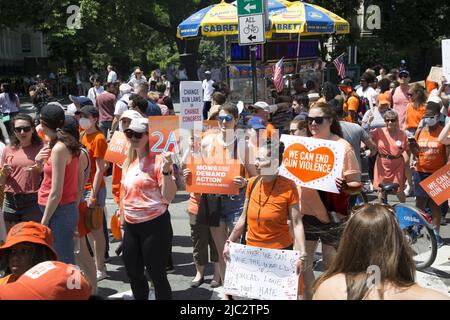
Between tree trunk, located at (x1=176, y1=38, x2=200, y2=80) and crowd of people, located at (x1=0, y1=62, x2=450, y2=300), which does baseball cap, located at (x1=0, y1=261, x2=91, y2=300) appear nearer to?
crowd of people, located at (x1=0, y1=62, x2=450, y2=300)

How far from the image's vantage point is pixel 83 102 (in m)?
7.98

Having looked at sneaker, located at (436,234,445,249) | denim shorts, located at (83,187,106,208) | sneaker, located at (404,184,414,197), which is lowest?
sneaker, located at (404,184,414,197)

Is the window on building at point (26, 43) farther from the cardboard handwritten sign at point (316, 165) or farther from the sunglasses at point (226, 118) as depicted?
the cardboard handwritten sign at point (316, 165)

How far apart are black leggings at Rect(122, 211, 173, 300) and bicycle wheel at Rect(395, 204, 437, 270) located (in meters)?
2.97

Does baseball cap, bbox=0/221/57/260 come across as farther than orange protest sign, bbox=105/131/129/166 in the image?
No

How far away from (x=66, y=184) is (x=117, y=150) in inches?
47.6

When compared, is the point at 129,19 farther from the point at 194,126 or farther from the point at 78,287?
the point at 78,287

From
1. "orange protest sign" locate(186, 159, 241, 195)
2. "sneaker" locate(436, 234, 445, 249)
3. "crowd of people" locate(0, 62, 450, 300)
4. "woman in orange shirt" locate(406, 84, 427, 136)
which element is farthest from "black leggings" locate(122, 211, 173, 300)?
"woman in orange shirt" locate(406, 84, 427, 136)

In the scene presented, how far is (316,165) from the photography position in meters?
5.21

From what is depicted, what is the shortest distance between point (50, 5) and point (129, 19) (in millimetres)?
3553

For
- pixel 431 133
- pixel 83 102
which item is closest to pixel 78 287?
pixel 83 102

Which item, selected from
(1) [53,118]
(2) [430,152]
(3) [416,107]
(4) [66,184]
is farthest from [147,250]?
(3) [416,107]

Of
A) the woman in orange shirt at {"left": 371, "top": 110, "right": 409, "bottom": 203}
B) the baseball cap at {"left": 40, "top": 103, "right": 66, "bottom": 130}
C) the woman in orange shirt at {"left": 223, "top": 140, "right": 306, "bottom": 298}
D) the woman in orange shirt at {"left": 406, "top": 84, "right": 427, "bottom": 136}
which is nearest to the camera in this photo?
the woman in orange shirt at {"left": 223, "top": 140, "right": 306, "bottom": 298}

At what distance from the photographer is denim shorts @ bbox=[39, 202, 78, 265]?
17.4 ft
